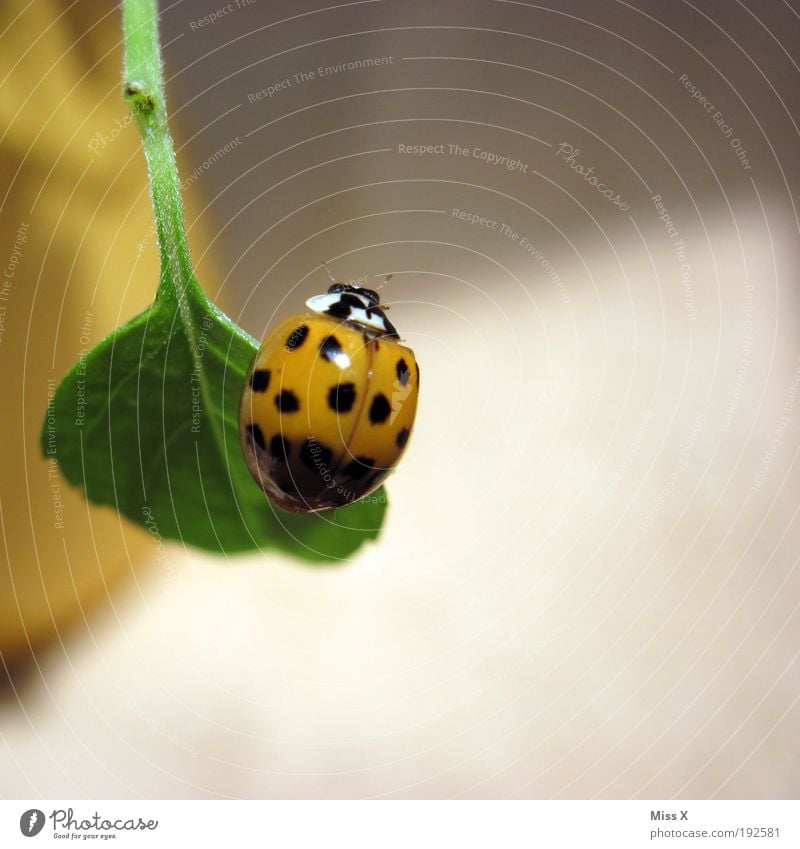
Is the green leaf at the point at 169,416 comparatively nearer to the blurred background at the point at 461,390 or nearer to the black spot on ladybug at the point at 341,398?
the black spot on ladybug at the point at 341,398

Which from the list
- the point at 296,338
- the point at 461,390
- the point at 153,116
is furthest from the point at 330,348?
the point at 461,390

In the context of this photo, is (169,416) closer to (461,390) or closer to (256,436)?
(256,436)

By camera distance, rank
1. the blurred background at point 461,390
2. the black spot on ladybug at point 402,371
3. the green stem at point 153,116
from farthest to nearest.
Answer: the blurred background at point 461,390 → the black spot on ladybug at point 402,371 → the green stem at point 153,116

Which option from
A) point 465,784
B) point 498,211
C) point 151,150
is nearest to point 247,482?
point 151,150

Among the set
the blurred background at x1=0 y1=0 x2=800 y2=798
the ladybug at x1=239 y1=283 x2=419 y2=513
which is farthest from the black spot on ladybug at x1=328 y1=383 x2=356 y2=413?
the blurred background at x1=0 y1=0 x2=800 y2=798

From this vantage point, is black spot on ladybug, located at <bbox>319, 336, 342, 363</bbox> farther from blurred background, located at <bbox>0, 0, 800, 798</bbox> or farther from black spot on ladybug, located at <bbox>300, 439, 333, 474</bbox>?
blurred background, located at <bbox>0, 0, 800, 798</bbox>

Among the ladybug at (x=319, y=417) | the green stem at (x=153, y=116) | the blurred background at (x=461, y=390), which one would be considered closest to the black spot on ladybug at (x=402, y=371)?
the ladybug at (x=319, y=417)
